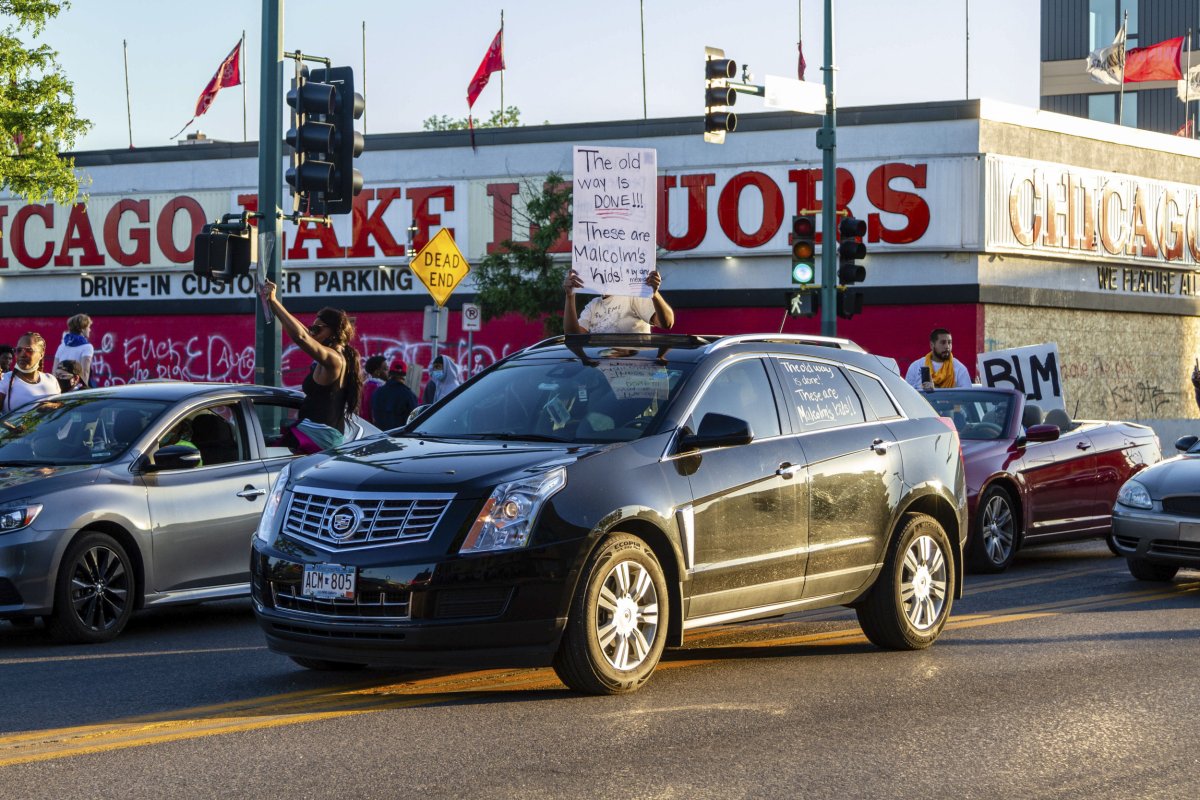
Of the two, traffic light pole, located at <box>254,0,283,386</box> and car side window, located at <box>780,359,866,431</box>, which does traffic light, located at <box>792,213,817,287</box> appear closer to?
traffic light pole, located at <box>254,0,283,386</box>

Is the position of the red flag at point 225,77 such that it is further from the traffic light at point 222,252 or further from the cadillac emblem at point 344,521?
the cadillac emblem at point 344,521

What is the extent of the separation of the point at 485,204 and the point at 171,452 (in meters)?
27.6

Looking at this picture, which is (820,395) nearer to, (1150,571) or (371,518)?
(371,518)

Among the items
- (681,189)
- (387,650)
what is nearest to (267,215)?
(387,650)

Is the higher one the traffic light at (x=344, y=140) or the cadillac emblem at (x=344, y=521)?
the traffic light at (x=344, y=140)

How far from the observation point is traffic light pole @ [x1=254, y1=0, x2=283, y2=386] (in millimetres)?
16219

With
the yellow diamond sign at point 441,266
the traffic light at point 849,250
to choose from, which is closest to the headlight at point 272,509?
the yellow diamond sign at point 441,266

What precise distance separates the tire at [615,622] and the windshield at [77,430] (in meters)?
4.07

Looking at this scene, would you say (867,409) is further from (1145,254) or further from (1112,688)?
(1145,254)

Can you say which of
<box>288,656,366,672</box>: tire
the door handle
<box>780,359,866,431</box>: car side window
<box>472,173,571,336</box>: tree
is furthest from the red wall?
<box>288,656,366,672</box>: tire

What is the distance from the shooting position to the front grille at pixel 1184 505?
12625mm

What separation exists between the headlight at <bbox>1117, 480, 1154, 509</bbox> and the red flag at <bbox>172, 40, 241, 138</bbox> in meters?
32.5

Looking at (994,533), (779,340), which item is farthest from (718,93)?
(779,340)

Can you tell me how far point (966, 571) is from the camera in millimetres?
14305
